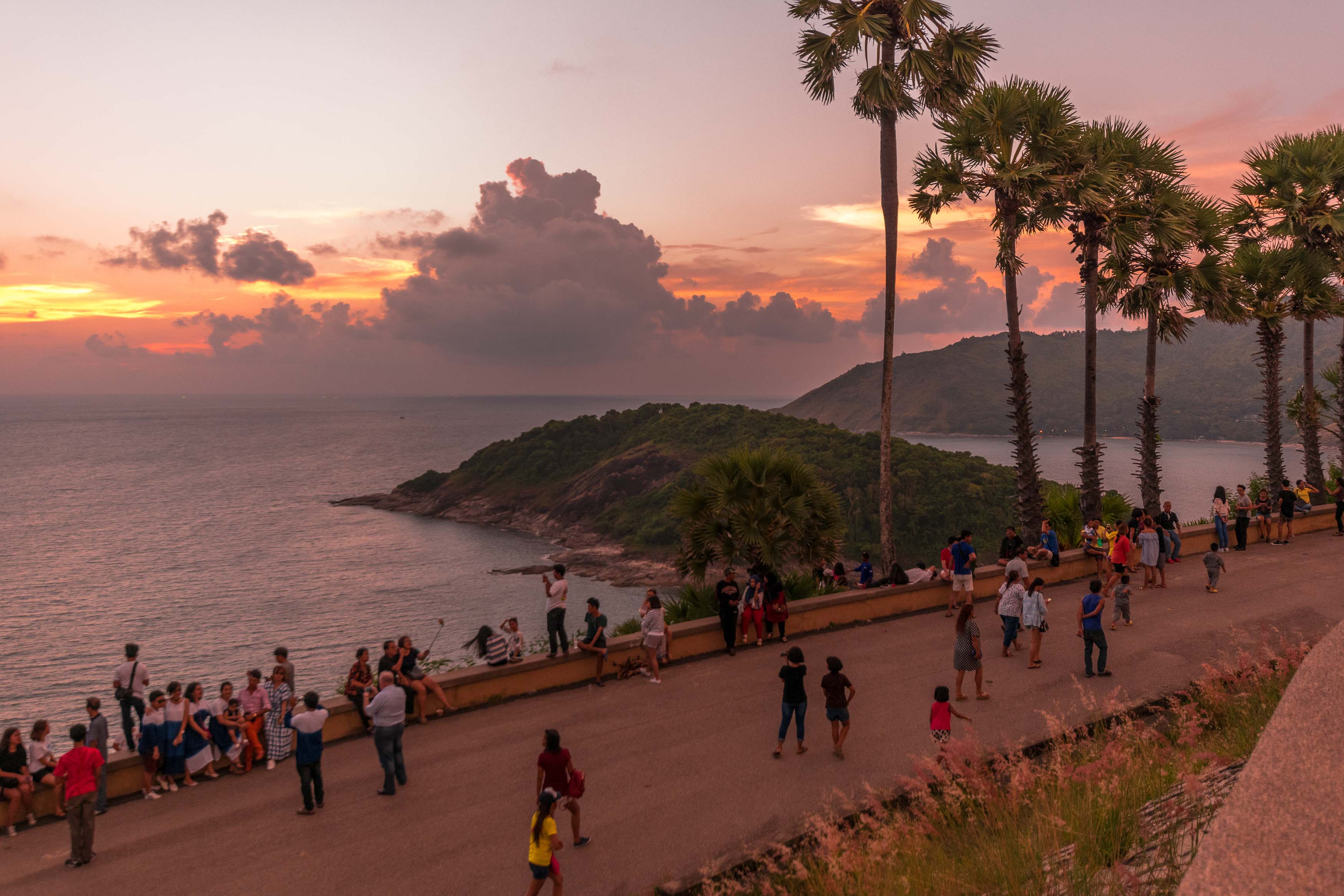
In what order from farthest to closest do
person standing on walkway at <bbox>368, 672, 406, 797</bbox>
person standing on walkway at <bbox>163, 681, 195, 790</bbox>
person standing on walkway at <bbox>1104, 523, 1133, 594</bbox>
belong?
person standing on walkway at <bbox>1104, 523, 1133, 594</bbox> < person standing on walkway at <bbox>163, 681, 195, 790</bbox> < person standing on walkway at <bbox>368, 672, 406, 797</bbox>

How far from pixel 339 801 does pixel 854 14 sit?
2037 centimetres

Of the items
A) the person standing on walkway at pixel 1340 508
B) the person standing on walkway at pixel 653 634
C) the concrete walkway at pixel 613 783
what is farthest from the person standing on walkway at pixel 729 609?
the person standing on walkway at pixel 1340 508

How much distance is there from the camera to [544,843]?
270 inches

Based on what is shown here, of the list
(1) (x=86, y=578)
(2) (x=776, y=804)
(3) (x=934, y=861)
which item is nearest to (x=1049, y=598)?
(2) (x=776, y=804)

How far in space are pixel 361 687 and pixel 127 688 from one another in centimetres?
407

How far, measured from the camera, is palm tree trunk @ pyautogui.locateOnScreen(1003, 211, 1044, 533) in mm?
20688

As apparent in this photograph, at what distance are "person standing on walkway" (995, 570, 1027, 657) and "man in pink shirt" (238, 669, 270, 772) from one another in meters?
11.7

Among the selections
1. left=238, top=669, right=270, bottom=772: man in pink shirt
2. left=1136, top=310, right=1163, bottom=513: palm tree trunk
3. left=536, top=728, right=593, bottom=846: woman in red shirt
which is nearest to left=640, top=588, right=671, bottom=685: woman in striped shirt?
left=536, top=728, right=593, bottom=846: woman in red shirt

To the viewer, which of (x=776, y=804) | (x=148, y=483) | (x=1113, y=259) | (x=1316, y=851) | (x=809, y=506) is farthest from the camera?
(x=148, y=483)

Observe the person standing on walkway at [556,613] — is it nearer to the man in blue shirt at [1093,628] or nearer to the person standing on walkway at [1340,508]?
the man in blue shirt at [1093,628]

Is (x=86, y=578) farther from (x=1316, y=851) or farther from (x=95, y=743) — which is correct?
(x=1316, y=851)

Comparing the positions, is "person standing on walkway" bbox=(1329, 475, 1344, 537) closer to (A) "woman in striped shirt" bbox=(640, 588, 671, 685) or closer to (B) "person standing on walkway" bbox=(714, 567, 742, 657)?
(B) "person standing on walkway" bbox=(714, 567, 742, 657)

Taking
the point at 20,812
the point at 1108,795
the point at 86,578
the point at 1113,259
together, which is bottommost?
the point at 86,578

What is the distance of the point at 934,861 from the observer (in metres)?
6.36
